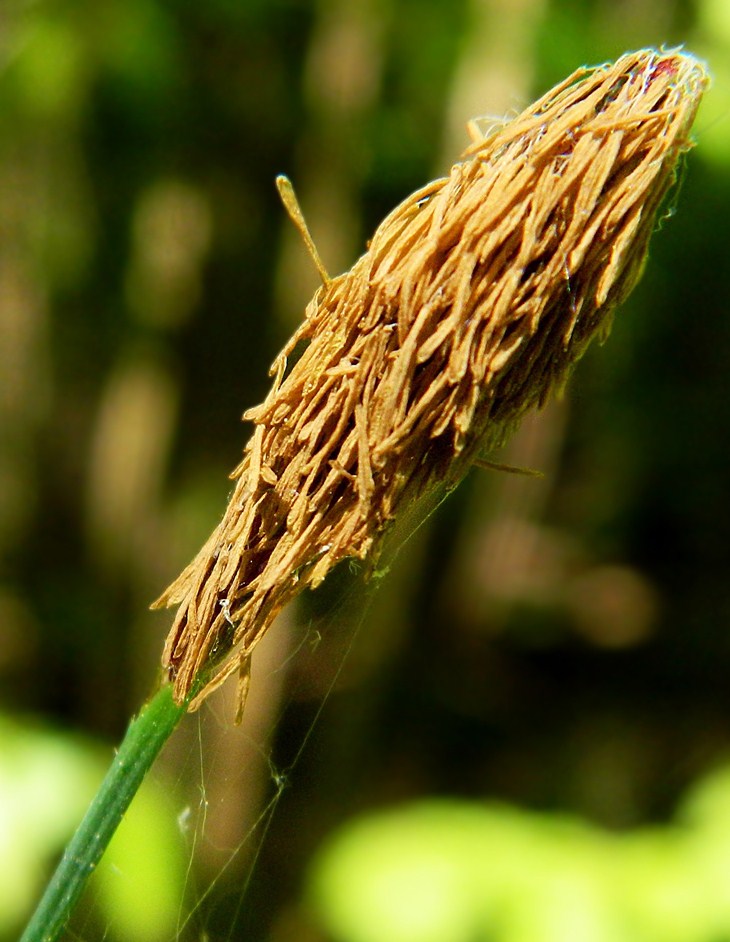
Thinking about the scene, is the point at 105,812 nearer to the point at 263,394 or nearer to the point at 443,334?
the point at 443,334

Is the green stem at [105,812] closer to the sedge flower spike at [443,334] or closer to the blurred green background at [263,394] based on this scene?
the sedge flower spike at [443,334]

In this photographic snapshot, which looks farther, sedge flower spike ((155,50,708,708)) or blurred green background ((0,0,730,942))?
blurred green background ((0,0,730,942))

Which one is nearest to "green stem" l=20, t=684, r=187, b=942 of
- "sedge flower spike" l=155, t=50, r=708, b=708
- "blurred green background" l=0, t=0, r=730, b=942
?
"sedge flower spike" l=155, t=50, r=708, b=708

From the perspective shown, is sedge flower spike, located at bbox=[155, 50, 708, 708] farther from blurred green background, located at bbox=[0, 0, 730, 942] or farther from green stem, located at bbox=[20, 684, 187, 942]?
blurred green background, located at bbox=[0, 0, 730, 942]

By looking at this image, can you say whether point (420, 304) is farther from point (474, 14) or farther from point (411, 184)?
point (411, 184)

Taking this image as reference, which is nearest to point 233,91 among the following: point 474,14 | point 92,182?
point 92,182

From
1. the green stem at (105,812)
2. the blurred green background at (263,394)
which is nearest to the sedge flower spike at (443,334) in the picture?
the green stem at (105,812)
